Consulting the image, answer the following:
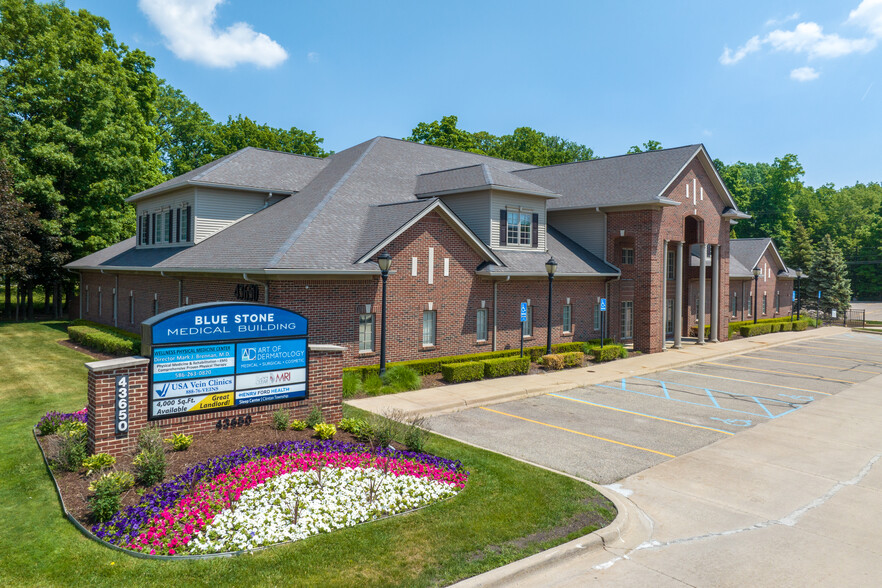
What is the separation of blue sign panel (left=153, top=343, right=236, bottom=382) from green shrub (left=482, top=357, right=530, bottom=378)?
36.2ft

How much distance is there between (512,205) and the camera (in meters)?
26.4

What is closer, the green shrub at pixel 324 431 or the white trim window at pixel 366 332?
the green shrub at pixel 324 431

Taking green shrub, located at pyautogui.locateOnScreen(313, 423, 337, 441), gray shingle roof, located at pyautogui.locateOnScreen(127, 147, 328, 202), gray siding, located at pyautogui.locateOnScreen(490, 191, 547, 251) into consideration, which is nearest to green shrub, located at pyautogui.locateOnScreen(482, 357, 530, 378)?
gray siding, located at pyautogui.locateOnScreen(490, 191, 547, 251)

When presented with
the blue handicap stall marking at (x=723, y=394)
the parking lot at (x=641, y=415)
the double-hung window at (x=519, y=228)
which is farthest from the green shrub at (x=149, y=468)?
the double-hung window at (x=519, y=228)

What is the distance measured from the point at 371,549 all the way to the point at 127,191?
40.6 metres

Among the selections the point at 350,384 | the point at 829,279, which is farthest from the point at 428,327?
the point at 829,279

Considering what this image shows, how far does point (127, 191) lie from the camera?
133 feet

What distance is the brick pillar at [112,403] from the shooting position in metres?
9.97

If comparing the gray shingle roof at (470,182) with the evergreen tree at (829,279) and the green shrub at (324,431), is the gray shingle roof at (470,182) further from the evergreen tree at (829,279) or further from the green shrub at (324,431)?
the evergreen tree at (829,279)

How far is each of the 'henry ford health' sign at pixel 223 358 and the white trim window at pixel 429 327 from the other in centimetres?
967

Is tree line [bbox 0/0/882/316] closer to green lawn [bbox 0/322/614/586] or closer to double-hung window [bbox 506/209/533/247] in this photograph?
double-hung window [bbox 506/209/533/247]

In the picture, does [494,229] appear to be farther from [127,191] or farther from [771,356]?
[127,191]

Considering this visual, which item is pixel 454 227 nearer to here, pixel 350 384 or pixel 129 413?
pixel 350 384

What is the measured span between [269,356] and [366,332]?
27.3 feet
